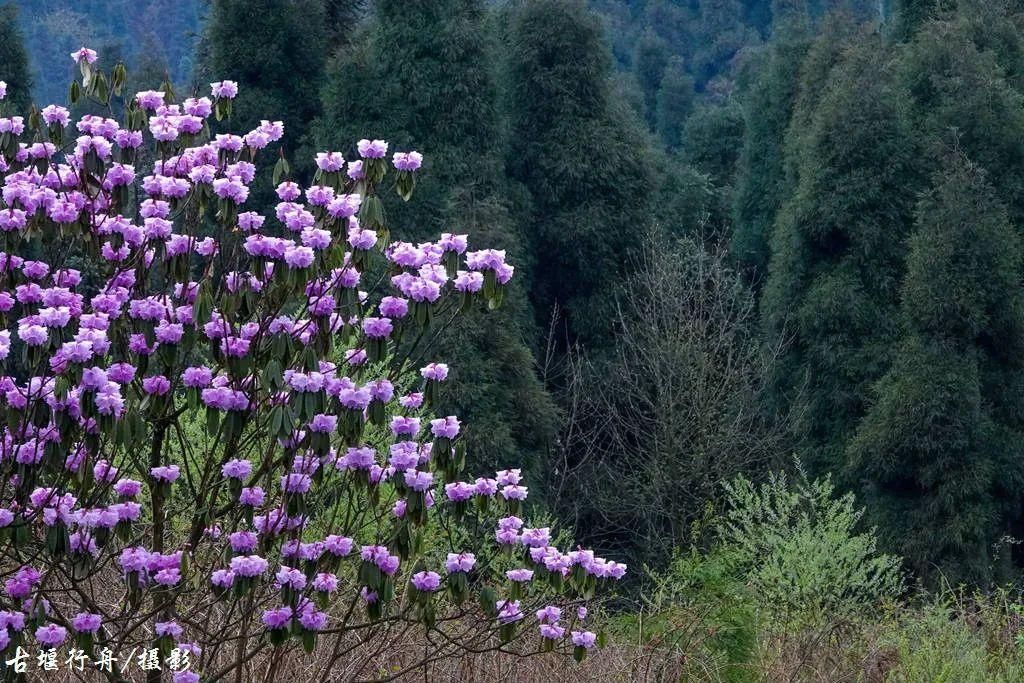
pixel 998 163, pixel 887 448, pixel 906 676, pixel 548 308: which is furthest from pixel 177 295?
pixel 548 308

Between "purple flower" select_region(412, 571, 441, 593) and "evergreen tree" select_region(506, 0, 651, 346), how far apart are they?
17.7 m

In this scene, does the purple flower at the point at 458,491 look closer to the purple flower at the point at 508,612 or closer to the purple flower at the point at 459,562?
the purple flower at the point at 459,562

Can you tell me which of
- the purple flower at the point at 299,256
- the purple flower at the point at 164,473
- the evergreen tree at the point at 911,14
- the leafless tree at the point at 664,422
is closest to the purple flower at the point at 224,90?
the purple flower at the point at 299,256

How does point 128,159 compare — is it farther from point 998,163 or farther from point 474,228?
point 998,163

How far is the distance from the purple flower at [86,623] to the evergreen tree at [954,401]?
45.0 feet

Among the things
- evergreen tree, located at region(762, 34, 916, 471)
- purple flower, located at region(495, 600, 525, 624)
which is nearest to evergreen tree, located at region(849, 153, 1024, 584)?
evergreen tree, located at region(762, 34, 916, 471)

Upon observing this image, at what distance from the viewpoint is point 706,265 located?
2361 cm

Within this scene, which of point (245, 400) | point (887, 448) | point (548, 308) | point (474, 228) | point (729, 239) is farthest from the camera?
point (729, 239)

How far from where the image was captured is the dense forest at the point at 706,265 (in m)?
17.2

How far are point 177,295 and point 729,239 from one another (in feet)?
79.1

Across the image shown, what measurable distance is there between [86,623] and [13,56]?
20.7 m

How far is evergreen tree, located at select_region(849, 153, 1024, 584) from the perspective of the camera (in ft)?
55.0

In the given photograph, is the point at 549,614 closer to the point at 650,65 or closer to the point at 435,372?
the point at 435,372

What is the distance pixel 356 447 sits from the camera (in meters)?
4.35
